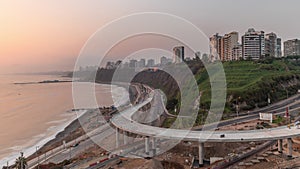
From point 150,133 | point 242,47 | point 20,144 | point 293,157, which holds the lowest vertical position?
point 20,144

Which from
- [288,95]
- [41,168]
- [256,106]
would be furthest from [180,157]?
[288,95]

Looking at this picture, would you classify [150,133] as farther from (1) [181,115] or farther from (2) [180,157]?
(1) [181,115]

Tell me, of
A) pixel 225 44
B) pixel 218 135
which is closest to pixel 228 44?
pixel 225 44

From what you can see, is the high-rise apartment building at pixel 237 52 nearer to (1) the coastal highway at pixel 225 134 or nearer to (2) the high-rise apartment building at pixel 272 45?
(2) the high-rise apartment building at pixel 272 45

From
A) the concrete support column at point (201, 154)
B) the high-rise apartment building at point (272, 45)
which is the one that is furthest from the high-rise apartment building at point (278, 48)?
the concrete support column at point (201, 154)

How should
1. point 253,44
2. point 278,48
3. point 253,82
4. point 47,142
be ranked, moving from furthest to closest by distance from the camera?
point 278,48, point 253,44, point 253,82, point 47,142

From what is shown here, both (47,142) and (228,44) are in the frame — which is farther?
(228,44)

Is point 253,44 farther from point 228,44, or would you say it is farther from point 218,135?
point 218,135
